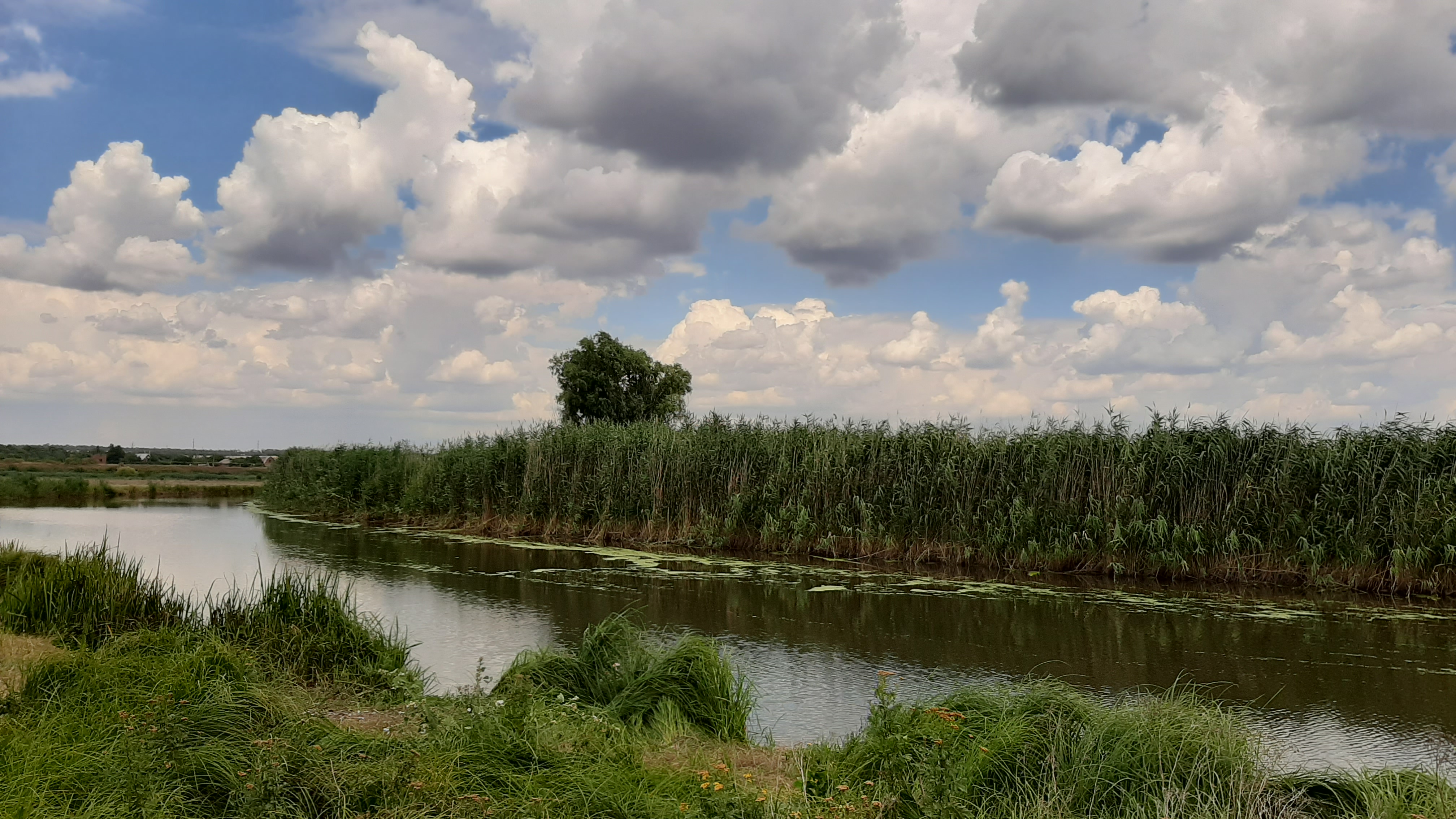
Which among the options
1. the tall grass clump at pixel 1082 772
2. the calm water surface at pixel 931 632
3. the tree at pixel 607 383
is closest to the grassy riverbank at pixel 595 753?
the tall grass clump at pixel 1082 772

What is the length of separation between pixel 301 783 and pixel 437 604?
805 cm

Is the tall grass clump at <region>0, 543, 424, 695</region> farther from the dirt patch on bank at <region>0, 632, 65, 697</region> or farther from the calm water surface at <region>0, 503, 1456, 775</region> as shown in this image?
the calm water surface at <region>0, 503, 1456, 775</region>

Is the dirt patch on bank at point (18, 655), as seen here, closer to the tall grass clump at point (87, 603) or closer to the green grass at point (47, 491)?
the tall grass clump at point (87, 603)

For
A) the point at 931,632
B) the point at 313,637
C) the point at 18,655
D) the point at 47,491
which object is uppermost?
the point at 313,637

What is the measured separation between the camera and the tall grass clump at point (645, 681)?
5.93 meters

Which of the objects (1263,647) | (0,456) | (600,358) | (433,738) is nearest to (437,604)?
(433,738)

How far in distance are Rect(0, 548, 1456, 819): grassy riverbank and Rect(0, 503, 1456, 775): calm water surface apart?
1.10 m

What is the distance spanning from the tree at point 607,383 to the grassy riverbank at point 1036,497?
17090mm

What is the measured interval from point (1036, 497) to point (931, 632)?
5777 millimetres

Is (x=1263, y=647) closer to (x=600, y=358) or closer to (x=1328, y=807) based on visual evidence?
(x=1328, y=807)

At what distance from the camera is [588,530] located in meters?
20.1

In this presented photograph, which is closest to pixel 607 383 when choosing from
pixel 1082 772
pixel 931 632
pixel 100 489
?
pixel 100 489

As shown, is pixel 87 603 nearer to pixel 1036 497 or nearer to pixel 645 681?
pixel 645 681

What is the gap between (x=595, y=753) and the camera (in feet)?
15.6
